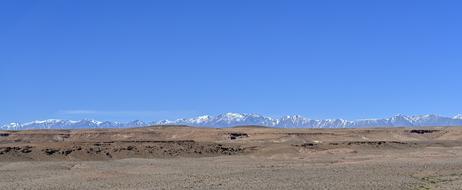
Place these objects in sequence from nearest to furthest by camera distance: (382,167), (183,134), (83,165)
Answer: (382,167) → (83,165) → (183,134)

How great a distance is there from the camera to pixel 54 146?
263 feet

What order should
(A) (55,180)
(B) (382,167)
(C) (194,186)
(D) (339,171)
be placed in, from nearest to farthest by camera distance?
(C) (194,186)
(A) (55,180)
(D) (339,171)
(B) (382,167)

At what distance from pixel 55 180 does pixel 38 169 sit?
12.9m

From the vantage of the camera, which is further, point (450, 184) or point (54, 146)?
point (54, 146)

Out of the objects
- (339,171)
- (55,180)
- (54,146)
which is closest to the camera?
(55,180)

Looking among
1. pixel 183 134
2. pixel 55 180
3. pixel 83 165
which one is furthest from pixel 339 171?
pixel 183 134

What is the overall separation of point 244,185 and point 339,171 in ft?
42.2

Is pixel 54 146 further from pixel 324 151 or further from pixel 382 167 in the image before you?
pixel 382 167

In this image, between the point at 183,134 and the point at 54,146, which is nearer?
the point at 54,146

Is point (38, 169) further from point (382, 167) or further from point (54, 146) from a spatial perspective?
point (382, 167)

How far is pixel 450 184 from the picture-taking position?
43.2 metres

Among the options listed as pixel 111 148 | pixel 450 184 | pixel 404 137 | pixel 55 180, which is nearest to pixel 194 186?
pixel 55 180

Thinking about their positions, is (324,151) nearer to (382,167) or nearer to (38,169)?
(382,167)

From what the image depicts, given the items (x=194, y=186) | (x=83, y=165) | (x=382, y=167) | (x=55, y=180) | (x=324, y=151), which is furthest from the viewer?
(x=324, y=151)
